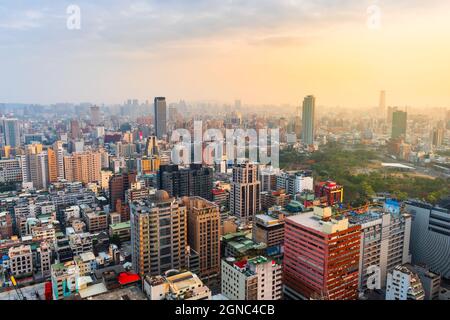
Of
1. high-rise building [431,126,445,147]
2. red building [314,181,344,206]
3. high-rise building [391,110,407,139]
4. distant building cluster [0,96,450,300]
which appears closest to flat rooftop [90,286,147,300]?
distant building cluster [0,96,450,300]

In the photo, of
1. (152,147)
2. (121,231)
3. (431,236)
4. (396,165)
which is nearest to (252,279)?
(431,236)

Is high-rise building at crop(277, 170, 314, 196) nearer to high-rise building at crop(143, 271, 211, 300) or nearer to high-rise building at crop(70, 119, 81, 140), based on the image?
high-rise building at crop(143, 271, 211, 300)

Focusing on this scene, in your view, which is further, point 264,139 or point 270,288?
point 264,139

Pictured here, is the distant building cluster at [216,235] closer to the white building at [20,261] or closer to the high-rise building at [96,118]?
the white building at [20,261]

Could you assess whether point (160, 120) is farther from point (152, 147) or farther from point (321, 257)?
point (321, 257)

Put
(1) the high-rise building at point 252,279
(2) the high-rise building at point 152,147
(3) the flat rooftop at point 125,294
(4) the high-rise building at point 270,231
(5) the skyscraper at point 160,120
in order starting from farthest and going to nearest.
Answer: (2) the high-rise building at point 152,147, (5) the skyscraper at point 160,120, (4) the high-rise building at point 270,231, (1) the high-rise building at point 252,279, (3) the flat rooftop at point 125,294

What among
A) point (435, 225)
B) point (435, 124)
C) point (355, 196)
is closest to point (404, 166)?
point (435, 124)

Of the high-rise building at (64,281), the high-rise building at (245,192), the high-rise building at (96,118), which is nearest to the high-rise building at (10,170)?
the high-rise building at (96,118)
